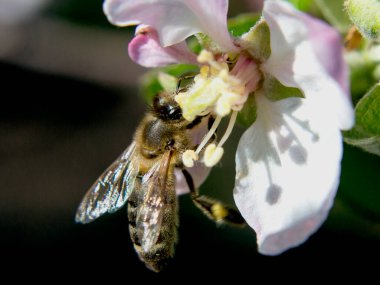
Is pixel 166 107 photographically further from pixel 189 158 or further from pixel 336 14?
pixel 336 14

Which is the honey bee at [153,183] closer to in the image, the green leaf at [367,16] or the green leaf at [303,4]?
the green leaf at [367,16]

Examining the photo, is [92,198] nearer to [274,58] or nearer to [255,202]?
[255,202]

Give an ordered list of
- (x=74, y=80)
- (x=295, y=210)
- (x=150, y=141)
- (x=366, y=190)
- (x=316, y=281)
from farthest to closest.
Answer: (x=74, y=80) → (x=316, y=281) → (x=366, y=190) → (x=150, y=141) → (x=295, y=210)

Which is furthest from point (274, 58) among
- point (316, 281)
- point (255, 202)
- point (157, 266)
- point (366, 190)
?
point (316, 281)

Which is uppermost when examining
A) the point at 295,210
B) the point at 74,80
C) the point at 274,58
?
the point at 274,58

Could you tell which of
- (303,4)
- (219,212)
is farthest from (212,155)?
(303,4)
